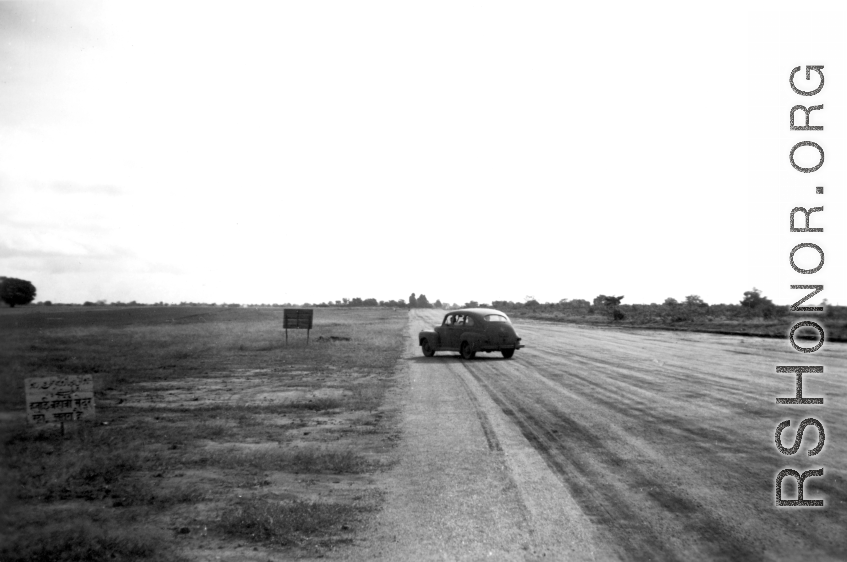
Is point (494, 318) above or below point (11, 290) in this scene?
below

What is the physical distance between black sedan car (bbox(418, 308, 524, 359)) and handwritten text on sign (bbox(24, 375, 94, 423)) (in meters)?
14.7

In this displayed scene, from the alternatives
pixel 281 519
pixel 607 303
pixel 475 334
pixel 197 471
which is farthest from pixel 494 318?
pixel 607 303

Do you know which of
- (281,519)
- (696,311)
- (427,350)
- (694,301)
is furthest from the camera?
(694,301)

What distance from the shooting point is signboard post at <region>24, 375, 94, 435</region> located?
8.58 m

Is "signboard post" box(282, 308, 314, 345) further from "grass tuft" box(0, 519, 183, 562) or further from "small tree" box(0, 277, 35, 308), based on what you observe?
"grass tuft" box(0, 519, 183, 562)

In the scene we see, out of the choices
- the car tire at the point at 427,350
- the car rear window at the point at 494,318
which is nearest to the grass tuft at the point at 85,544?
the car rear window at the point at 494,318

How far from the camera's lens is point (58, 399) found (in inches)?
351

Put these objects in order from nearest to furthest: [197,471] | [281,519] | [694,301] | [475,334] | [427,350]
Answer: [281,519]
[197,471]
[475,334]
[427,350]
[694,301]

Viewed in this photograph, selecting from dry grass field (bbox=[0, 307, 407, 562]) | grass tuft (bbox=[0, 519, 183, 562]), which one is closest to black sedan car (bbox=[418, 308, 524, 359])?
dry grass field (bbox=[0, 307, 407, 562])

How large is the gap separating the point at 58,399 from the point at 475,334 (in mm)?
15197

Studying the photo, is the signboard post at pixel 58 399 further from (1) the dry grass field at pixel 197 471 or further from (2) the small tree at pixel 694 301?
(2) the small tree at pixel 694 301

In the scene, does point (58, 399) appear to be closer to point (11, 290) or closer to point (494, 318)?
point (11, 290)

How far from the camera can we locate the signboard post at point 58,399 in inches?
338

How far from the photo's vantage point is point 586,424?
31.9 feet
